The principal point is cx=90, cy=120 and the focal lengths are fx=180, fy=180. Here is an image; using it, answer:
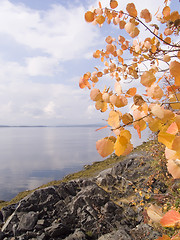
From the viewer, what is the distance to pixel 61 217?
17.5 ft

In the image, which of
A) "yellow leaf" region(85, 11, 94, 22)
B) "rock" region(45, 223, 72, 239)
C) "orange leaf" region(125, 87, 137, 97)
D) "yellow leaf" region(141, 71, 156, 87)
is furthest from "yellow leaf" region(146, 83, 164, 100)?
"rock" region(45, 223, 72, 239)

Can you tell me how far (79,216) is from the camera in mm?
5305

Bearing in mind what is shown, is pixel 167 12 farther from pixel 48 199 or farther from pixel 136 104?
pixel 48 199

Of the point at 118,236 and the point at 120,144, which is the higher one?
the point at 120,144

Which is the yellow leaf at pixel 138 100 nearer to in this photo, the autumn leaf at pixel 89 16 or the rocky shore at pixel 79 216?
the autumn leaf at pixel 89 16

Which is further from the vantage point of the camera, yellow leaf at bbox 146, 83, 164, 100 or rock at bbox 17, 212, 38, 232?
rock at bbox 17, 212, 38, 232

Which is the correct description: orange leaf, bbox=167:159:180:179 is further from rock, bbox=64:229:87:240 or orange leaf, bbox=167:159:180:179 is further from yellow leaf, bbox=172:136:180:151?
rock, bbox=64:229:87:240

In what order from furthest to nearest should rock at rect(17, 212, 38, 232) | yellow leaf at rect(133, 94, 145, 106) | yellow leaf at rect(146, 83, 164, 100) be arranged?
rock at rect(17, 212, 38, 232) < yellow leaf at rect(133, 94, 145, 106) < yellow leaf at rect(146, 83, 164, 100)

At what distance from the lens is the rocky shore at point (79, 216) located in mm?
4723

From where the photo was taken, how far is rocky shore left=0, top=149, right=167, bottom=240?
4723 mm

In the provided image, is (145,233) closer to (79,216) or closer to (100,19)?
(79,216)

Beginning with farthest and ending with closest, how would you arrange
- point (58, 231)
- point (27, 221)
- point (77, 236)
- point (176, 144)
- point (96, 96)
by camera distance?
point (27, 221) → point (58, 231) → point (77, 236) → point (96, 96) → point (176, 144)

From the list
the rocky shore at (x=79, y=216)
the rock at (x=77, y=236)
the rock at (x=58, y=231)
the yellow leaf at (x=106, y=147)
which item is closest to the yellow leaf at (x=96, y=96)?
the yellow leaf at (x=106, y=147)

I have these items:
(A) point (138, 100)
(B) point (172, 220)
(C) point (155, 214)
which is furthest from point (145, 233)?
(A) point (138, 100)
